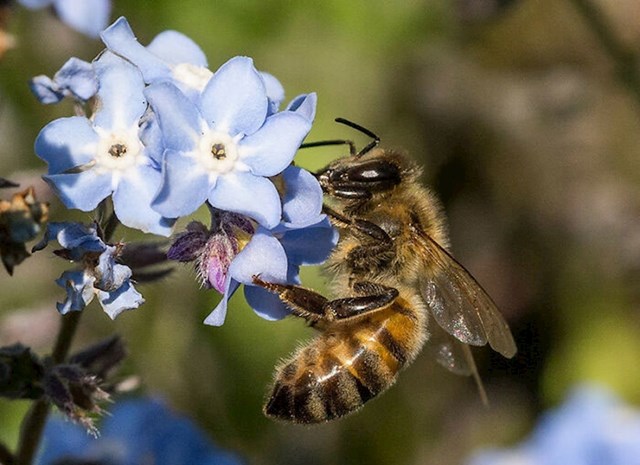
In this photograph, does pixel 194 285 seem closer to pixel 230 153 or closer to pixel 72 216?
pixel 72 216

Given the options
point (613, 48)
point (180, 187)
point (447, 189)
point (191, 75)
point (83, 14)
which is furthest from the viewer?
point (447, 189)

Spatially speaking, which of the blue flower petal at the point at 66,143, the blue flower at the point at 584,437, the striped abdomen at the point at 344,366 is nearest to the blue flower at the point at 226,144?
the blue flower petal at the point at 66,143

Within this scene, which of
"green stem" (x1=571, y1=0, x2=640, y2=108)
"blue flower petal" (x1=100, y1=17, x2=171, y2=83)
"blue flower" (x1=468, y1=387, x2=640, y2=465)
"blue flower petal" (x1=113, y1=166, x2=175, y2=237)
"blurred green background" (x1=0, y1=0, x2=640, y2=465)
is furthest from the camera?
"blurred green background" (x1=0, y1=0, x2=640, y2=465)

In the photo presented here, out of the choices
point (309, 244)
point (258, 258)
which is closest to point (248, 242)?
point (258, 258)

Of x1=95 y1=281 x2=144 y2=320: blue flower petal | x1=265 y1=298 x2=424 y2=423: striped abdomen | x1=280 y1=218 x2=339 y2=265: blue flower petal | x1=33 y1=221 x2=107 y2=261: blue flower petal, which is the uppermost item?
x1=33 y1=221 x2=107 y2=261: blue flower petal

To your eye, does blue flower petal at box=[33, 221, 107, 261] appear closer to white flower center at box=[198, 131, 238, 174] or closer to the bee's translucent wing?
white flower center at box=[198, 131, 238, 174]

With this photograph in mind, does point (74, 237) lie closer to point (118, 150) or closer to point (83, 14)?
point (118, 150)

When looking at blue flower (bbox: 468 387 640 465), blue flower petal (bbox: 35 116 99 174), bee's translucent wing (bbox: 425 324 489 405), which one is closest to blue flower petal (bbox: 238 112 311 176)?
blue flower petal (bbox: 35 116 99 174)
